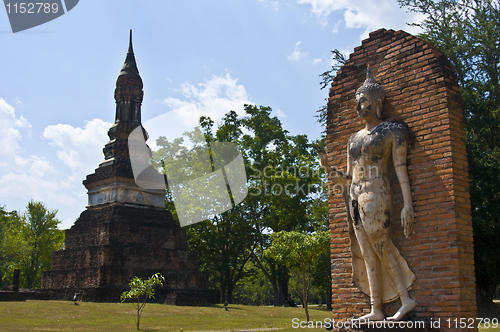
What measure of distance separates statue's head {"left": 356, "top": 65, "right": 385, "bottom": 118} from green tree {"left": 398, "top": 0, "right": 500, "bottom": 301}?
11.8 metres

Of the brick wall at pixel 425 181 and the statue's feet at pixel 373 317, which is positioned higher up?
the brick wall at pixel 425 181

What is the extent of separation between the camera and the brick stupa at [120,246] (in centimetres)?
1947

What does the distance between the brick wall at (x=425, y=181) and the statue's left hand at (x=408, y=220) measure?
124mm

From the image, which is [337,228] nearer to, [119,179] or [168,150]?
[119,179]

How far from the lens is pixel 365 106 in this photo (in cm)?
704

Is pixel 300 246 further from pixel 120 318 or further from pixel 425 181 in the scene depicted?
pixel 425 181

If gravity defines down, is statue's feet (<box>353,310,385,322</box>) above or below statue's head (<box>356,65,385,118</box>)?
below

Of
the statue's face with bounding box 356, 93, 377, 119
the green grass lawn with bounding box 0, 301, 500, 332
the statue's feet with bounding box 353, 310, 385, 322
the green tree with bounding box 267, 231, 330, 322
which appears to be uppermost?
the statue's face with bounding box 356, 93, 377, 119

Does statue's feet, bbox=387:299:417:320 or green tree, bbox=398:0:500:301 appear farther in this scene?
green tree, bbox=398:0:500:301

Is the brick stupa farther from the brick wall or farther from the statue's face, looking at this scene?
the statue's face

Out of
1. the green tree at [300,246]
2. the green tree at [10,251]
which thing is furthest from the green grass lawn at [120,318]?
the green tree at [10,251]

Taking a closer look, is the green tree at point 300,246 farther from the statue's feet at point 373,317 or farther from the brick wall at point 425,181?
the statue's feet at point 373,317

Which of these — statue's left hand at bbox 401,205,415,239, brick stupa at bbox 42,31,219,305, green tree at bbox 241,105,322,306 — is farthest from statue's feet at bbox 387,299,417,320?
green tree at bbox 241,105,322,306

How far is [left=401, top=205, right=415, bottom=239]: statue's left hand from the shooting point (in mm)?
6395
